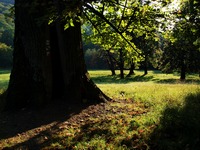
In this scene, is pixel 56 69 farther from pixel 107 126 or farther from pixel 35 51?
pixel 107 126

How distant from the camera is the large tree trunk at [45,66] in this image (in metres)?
8.34

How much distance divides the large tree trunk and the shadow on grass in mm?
3253

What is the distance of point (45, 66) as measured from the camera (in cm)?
845

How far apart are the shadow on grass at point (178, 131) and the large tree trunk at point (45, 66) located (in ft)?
10.7

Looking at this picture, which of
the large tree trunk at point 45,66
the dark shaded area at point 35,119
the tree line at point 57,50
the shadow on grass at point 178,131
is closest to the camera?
the shadow on grass at point 178,131

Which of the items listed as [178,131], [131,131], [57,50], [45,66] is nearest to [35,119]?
[45,66]

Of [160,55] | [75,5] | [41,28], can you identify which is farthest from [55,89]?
[160,55]

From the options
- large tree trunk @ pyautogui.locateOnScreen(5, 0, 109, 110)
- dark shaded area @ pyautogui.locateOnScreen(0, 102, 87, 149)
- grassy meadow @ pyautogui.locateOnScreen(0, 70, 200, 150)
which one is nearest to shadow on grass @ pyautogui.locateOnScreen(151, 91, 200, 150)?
grassy meadow @ pyautogui.locateOnScreen(0, 70, 200, 150)

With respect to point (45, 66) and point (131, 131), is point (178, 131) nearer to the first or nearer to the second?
point (131, 131)

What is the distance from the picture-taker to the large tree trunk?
834cm

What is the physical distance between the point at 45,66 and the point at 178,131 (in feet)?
15.7

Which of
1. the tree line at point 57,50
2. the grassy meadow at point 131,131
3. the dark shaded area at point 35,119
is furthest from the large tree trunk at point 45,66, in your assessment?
the grassy meadow at point 131,131

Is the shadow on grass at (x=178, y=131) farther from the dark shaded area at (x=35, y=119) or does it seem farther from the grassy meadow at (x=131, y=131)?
the dark shaded area at (x=35, y=119)

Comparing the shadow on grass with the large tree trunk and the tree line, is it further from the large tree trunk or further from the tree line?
the large tree trunk
